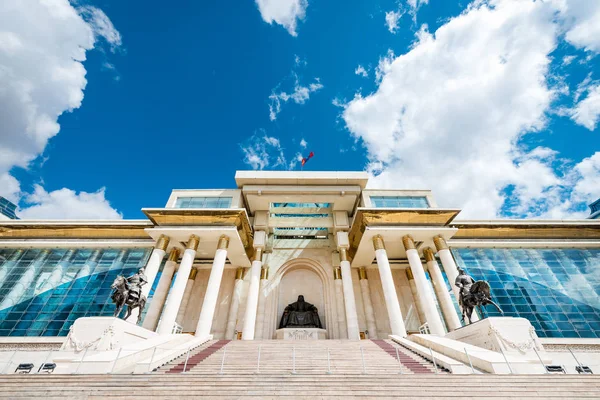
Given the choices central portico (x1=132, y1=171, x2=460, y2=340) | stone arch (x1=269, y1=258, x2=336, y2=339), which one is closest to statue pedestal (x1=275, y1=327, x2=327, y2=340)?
central portico (x1=132, y1=171, x2=460, y2=340)

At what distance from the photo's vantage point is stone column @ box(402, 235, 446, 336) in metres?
17.3

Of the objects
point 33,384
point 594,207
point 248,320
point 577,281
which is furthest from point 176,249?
point 594,207

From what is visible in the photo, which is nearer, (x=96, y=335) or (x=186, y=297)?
(x=96, y=335)

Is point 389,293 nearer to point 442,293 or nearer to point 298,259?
point 442,293

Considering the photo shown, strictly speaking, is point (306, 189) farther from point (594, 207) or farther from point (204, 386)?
point (594, 207)

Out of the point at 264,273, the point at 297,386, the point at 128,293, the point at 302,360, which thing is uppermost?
the point at 264,273

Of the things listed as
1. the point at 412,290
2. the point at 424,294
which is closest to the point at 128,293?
the point at 424,294

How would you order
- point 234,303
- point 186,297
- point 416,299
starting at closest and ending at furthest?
point 234,303 → point 186,297 → point 416,299

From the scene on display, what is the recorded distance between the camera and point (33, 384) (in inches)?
Result: 256

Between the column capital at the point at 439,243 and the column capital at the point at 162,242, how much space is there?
2027 centimetres

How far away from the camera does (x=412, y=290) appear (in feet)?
79.4

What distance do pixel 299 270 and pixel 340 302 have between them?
231 inches

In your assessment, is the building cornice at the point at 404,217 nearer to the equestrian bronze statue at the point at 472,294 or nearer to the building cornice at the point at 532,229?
the building cornice at the point at 532,229

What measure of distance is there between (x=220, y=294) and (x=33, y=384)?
1772 cm
